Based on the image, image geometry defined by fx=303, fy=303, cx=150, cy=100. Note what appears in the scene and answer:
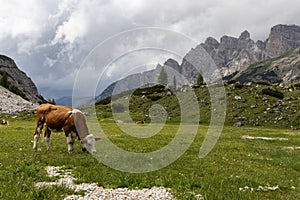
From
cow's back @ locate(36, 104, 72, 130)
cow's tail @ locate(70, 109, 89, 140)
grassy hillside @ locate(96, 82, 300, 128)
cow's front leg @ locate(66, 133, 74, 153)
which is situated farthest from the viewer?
grassy hillside @ locate(96, 82, 300, 128)

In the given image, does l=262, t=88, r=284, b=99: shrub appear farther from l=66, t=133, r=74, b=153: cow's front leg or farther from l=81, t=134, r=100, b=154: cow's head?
l=66, t=133, r=74, b=153: cow's front leg

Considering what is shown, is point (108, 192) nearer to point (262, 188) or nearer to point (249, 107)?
point (262, 188)

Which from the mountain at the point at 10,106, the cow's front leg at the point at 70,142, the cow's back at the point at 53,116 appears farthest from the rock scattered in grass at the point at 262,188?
the mountain at the point at 10,106

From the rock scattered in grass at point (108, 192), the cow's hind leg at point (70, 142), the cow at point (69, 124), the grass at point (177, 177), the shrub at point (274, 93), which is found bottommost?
the rock scattered in grass at point (108, 192)

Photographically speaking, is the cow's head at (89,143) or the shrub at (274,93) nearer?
the cow's head at (89,143)

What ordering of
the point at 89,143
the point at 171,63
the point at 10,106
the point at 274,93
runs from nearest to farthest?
the point at 89,143 → the point at 171,63 → the point at 274,93 → the point at 10,106

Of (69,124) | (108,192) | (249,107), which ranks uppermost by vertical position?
(249,107)

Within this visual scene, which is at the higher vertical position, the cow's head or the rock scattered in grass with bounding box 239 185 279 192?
the cow's head

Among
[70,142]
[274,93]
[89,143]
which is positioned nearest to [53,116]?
[70,142]

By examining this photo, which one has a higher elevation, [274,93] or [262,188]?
[274,93]

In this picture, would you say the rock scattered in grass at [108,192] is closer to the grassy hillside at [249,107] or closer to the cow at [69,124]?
the cow at [69,124]

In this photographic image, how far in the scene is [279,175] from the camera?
54.0ft

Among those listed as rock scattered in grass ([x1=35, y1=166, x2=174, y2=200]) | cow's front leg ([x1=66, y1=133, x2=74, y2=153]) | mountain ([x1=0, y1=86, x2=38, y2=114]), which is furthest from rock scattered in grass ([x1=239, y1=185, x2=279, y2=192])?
mountain ([x1=0, y1=86, x2=38, y2=114])

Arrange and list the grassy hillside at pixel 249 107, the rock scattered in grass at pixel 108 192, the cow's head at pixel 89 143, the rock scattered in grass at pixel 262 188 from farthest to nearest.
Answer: the grassy hillside at pixel 249 107 → the cow's head at pixel 89 143 → the rock scattered in grass at pixel 262 188 → the rock scattered in grass at pixel 108 192
